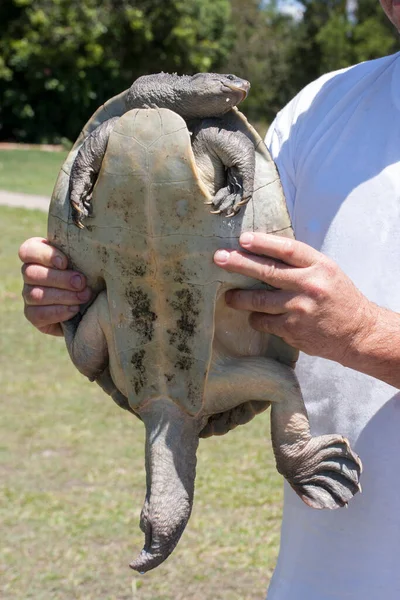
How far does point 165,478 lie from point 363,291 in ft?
2.15

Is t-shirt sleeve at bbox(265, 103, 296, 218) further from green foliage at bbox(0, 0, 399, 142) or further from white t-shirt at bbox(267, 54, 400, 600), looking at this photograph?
green foliage at bbox(0, 0, 399, 142)

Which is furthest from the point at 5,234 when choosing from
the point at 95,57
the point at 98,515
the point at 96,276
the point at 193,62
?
the point at 193,62

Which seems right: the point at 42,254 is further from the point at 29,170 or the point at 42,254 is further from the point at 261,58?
the point at 261,58

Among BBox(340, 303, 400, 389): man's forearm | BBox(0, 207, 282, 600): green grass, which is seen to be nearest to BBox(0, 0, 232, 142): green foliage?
BBox(0, 207, 282, 600): green grass

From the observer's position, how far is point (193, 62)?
96.1 ft

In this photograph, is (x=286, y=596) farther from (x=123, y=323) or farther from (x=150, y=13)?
(x=150, y=13)

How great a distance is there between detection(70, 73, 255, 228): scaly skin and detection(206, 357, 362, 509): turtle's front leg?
40 centimetres

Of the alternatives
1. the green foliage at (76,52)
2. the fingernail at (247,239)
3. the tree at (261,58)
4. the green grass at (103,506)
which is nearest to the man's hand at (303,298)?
the fingernail at (247,239)

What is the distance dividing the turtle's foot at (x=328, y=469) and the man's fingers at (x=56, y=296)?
622mm

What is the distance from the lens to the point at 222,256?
1.74 metres

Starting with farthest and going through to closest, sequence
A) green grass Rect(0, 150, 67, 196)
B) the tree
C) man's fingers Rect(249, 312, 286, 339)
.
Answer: the tree < green grass Rect(0, 150, 67, 196) < man's fingers Rect(249, 312, 286, 339)

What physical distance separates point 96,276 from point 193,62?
28586 mm

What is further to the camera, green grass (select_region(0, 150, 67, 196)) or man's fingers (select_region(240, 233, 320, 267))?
green grass (select_region(0, 150, 67, 196))

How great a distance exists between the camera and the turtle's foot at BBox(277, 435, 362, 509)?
76.6 inches
